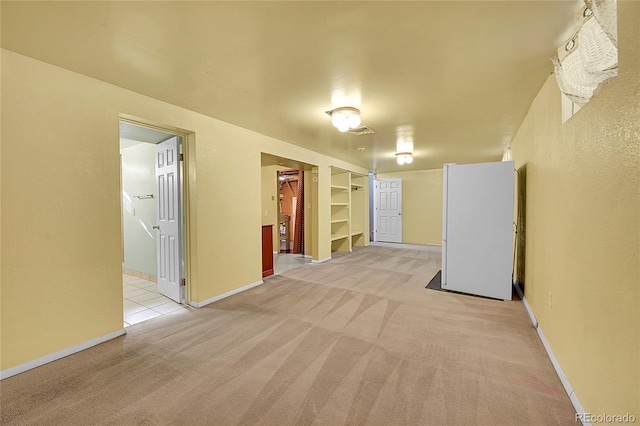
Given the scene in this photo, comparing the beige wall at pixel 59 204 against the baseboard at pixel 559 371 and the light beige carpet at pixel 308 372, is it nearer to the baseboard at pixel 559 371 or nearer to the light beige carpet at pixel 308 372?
the light beige carpet at pixel 308 372

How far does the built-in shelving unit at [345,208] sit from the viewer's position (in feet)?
22.0

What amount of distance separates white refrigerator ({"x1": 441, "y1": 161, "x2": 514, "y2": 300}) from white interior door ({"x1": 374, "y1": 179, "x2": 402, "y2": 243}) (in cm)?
460

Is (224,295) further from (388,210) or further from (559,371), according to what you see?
(388,210)

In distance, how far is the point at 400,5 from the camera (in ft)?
4.55

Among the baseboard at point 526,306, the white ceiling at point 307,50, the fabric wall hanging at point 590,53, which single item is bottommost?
the baseboard at point 526,306

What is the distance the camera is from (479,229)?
3.46 meters

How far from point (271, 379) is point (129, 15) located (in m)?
2.45

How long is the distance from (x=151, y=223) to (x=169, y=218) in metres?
1.10

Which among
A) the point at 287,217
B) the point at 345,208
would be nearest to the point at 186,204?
the point at 287,217

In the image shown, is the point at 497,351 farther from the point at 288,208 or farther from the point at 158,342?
the point at 288,208

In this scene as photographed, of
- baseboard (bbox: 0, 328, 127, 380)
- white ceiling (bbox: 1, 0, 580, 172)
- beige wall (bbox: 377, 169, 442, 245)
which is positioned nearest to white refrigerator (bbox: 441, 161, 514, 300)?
white ceiling (bbox: 1, 0, 580, 172)

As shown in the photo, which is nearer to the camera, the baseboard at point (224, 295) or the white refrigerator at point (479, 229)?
the baseboard at point (224, 295)

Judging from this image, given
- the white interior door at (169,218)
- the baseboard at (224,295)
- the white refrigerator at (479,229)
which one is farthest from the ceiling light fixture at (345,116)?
the baseboard at (224,295)

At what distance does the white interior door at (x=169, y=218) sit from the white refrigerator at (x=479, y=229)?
3.63 m
